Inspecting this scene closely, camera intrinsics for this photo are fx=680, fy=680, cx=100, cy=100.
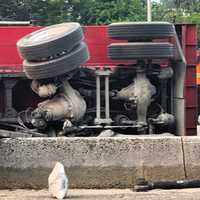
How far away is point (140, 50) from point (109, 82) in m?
0.80

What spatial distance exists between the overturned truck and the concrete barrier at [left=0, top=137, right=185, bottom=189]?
→ 0.97m

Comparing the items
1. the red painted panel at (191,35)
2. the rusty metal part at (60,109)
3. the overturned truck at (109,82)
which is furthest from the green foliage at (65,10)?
the rusty metal part at (60,109)

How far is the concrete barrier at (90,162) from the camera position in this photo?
24.3 ft

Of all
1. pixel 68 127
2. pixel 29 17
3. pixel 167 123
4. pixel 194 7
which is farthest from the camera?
pixel 194 7

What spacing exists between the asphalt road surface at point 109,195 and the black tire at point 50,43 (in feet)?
5.70

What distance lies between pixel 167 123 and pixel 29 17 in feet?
110

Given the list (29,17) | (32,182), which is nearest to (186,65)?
(32,182)

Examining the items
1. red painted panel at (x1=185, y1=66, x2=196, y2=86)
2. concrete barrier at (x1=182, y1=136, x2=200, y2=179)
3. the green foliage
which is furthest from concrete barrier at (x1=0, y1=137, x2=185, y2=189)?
the green foliage

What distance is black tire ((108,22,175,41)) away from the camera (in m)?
8.59

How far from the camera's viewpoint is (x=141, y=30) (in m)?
8.58

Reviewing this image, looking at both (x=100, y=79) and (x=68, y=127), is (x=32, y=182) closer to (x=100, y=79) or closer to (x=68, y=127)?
(x=68, y=127)

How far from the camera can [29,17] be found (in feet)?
137

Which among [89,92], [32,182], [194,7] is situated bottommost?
[194,7]

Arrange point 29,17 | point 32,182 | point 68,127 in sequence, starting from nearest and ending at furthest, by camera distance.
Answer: point 32,182 < point 68,127 < point 29,17
